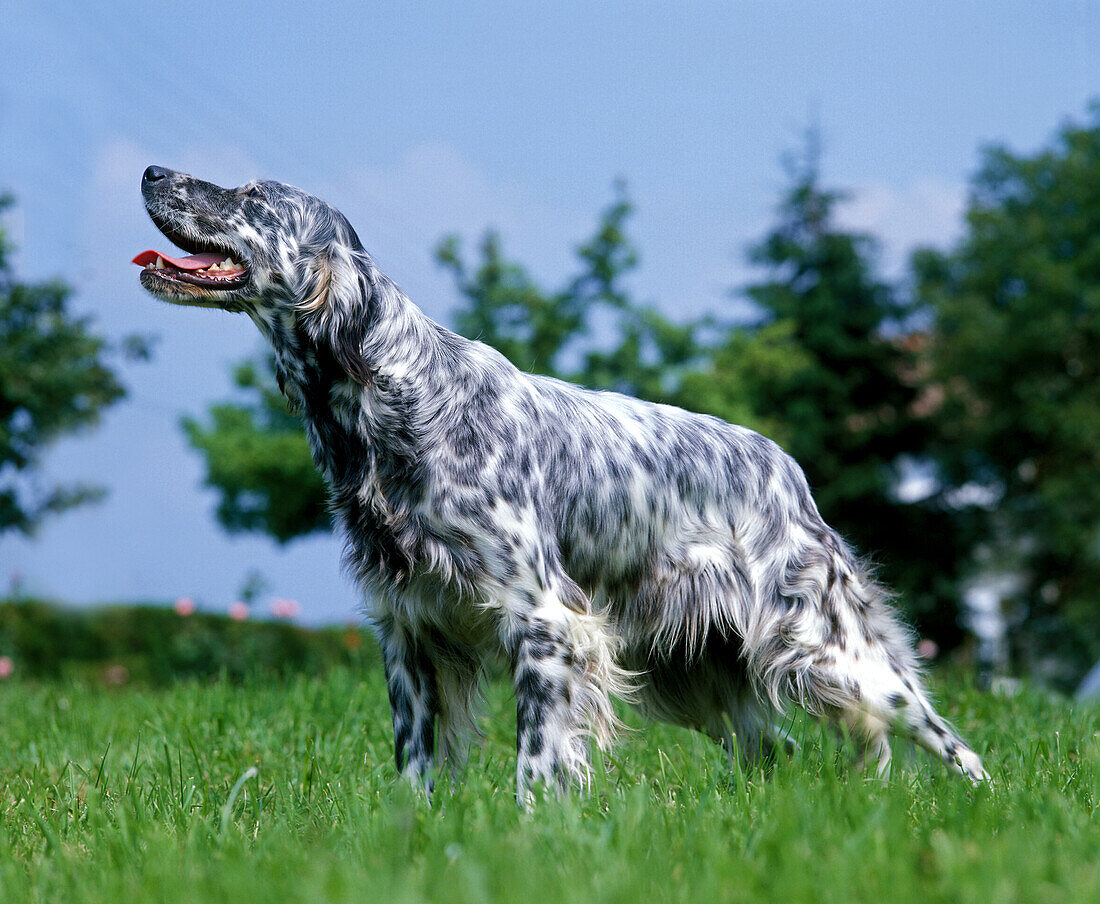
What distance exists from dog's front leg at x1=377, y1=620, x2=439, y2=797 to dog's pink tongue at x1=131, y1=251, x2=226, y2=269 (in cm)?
141

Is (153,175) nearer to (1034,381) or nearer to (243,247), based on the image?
(243,247)

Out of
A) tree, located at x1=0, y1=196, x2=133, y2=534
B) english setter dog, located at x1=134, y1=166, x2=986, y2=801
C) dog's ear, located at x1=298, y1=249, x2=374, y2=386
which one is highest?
tree, located at x1=0, y1=196, x2=133, y2=534

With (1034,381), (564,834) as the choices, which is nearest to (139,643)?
(564,834)

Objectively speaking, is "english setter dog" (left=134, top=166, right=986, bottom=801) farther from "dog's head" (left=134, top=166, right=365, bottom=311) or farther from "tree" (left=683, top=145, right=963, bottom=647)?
"tree" (left=683, top=145, right=963, bottom=647)

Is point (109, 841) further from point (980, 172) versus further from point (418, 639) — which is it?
point (980, 172)

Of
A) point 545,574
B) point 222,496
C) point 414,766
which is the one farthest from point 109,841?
point 222,496

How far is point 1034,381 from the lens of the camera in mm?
22859

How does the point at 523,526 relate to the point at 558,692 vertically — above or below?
above

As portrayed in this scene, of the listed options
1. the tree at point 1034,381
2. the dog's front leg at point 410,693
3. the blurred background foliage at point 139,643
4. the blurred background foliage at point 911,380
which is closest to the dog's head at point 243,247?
the dog's front leg at point 410,693

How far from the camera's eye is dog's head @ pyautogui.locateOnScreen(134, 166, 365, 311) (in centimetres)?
361

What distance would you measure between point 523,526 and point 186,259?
149 centimetres

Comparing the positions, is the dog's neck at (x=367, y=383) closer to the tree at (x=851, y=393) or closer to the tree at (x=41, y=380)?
the tree at (x=41, y=380)

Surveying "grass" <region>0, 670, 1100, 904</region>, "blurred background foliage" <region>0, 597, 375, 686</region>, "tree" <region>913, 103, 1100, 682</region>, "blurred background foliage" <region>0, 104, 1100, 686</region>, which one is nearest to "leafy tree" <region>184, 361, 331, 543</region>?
"blurred background foliage" <region>0, 104, 1100, 686</region>

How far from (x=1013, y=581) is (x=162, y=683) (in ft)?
64.0
